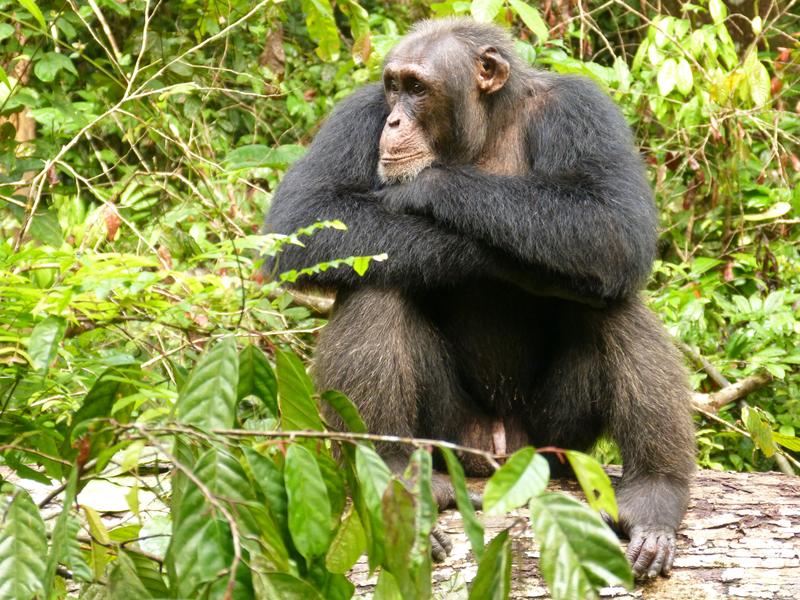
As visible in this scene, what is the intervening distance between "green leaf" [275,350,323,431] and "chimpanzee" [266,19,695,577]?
1609 millimetres

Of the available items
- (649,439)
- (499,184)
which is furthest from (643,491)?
(499,184)

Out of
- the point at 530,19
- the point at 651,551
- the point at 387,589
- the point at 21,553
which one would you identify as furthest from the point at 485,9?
the point at 21,553

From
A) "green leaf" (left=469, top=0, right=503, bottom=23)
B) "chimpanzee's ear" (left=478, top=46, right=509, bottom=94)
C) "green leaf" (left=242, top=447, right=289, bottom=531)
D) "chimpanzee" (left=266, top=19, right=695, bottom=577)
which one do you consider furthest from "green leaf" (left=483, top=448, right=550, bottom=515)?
"green leaf" (left=469, top=0, right=503, bottom=23)

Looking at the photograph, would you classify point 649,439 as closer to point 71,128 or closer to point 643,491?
point 643,491

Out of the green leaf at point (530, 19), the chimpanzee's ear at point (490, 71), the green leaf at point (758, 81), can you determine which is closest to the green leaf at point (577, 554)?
the chimpanzee's ear at point (490, 71)

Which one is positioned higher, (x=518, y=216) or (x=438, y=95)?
(x=438, y=95)

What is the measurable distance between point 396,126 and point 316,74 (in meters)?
3.74

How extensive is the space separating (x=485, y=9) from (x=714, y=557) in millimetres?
2739

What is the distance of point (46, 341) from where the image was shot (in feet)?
8.93

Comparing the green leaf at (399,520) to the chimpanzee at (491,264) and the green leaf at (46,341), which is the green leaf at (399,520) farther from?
the chimpanzee at (491,264)

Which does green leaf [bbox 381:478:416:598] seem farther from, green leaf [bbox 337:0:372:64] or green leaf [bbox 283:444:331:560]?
green leaf [bbox 337:0:372:64]

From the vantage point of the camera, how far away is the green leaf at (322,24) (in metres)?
5.36

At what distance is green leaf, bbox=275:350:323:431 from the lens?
8.19ft

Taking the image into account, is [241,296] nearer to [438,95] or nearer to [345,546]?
[438,95]
